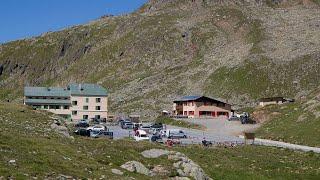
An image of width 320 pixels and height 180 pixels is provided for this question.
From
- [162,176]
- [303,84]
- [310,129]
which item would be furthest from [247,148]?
[303,84]

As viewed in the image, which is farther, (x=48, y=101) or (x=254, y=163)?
(x=48, y=101)

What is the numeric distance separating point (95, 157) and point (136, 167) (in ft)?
10.5

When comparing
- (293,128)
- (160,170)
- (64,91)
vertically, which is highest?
(64,91)

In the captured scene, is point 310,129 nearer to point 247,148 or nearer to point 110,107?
point 247,148

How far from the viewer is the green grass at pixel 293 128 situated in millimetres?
91500

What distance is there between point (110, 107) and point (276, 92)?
59.7m

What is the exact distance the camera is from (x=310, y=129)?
95938mm

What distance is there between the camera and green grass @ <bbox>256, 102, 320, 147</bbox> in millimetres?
91500

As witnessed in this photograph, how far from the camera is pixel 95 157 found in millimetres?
39938

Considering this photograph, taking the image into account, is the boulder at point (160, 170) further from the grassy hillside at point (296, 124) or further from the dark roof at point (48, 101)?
the dark roof at point (48, 101)

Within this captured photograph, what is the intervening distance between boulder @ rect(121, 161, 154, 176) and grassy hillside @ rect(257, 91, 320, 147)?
52033 millimetres

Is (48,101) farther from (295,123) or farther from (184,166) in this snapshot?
(184,166)

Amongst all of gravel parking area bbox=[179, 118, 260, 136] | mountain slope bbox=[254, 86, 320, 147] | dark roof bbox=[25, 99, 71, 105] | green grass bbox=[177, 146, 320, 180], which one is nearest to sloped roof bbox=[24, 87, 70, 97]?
dark roof bbox=[25, 99, 71, 105]

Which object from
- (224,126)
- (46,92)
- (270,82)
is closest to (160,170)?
(224,126)
